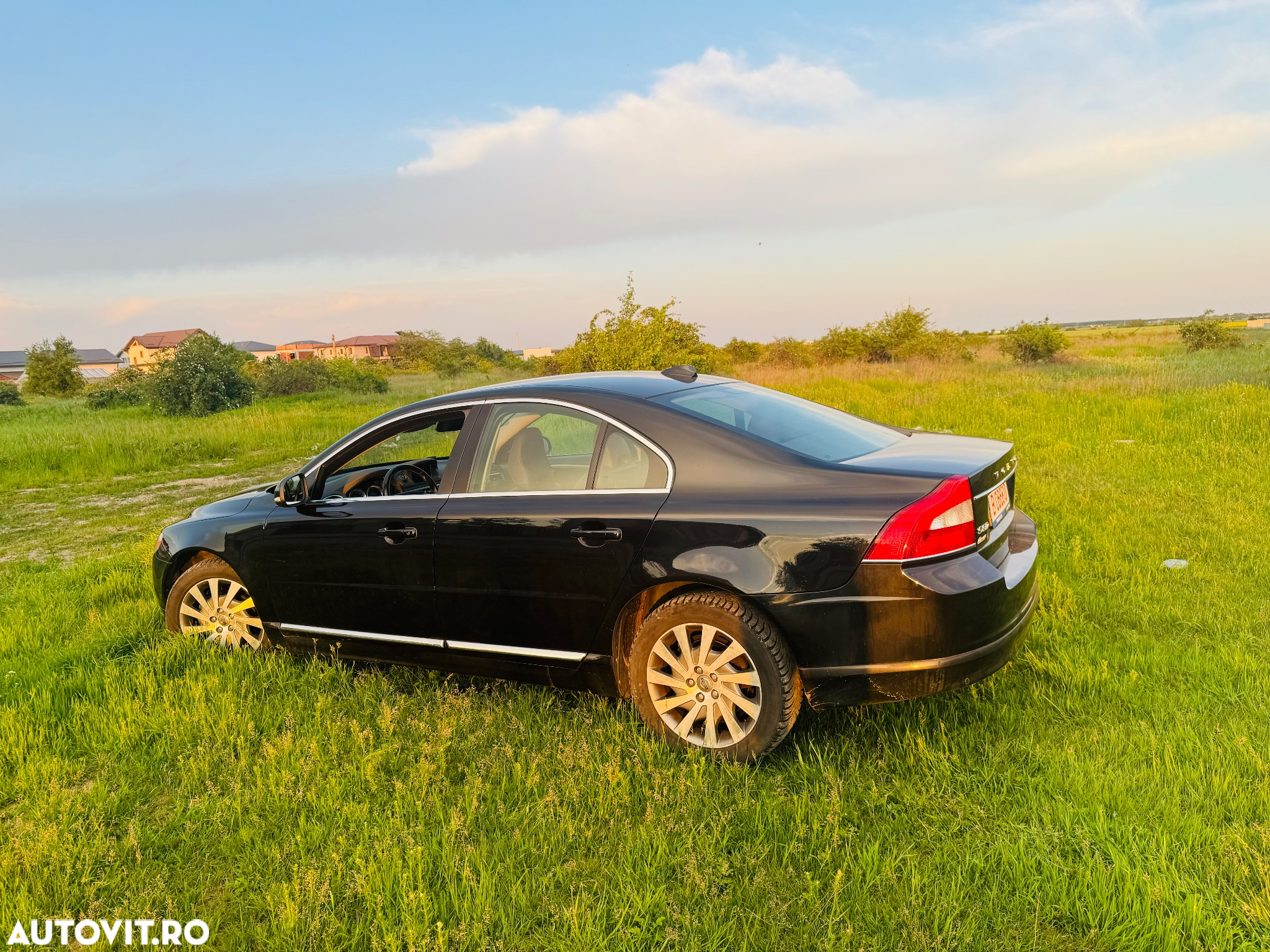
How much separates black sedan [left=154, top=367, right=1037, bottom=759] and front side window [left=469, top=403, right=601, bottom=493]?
0.01 meters

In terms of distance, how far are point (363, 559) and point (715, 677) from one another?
1.96 metres

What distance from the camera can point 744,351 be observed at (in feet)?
141

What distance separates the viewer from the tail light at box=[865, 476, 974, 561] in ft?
9.55

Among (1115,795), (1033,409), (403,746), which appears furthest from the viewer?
(1033,409)

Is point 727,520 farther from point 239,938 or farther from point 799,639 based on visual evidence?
point 239,938

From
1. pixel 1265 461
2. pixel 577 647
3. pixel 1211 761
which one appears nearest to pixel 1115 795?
pixel 1211 761

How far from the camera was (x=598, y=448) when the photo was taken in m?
3.62

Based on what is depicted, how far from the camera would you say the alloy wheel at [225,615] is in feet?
15.4

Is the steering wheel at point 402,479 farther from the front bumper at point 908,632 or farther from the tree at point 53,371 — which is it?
the tree at point 53,371

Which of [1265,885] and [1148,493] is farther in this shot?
[1148,493]

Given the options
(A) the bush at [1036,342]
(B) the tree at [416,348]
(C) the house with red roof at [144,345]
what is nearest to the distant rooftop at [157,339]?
(C) the house with red roof at [144,345]

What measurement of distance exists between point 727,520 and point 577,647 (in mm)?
924

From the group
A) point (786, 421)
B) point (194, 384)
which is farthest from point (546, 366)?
point (786, 421)

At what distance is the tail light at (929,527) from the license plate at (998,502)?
0.89 ft
